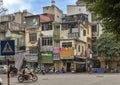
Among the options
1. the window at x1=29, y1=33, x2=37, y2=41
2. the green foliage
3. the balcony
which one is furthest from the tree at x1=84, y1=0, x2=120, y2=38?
the window at x1=29, y1=33, x2=37, y2=41

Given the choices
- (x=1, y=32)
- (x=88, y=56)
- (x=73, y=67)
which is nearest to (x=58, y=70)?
(x=73, y=67)

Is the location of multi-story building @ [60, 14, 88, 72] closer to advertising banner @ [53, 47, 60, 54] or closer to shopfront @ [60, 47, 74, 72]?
shopfront @ [60, 47, 74, 72]

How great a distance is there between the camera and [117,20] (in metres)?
7.39

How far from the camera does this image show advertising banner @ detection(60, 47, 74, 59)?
191 feet

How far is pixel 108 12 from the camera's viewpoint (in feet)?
24.3

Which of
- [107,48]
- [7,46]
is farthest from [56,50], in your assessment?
[7,46]

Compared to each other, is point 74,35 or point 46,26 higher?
point 46,26

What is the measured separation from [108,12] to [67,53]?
167ft

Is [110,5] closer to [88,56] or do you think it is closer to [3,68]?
[3,68]

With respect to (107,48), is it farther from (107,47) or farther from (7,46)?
(7,46)

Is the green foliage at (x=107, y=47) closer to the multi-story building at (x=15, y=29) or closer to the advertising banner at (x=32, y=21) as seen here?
the advertising banner at (x=32, y=21)

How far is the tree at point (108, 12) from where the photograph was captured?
720 centimetres

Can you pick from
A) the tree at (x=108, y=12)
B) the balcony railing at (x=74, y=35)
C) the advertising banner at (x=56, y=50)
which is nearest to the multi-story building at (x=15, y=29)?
the advertising banner at (x=56, y=50)

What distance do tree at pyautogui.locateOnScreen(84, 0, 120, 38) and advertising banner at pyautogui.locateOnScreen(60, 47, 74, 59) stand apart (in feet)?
164
